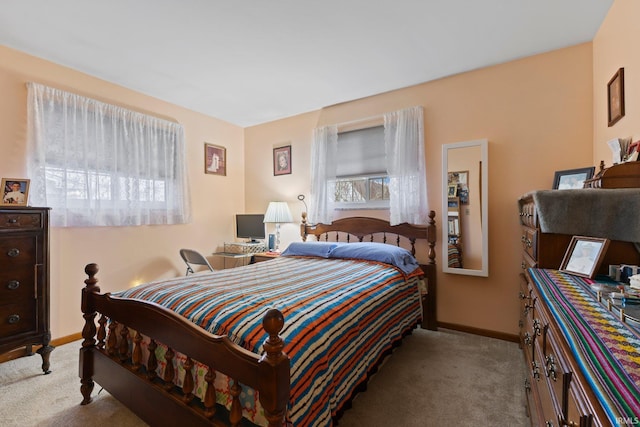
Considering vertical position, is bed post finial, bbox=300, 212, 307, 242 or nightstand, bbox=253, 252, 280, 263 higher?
bed post finial, bbox=300, 212, 307, 242

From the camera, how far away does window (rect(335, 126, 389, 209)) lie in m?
3.38

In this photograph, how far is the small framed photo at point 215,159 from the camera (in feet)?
13.1

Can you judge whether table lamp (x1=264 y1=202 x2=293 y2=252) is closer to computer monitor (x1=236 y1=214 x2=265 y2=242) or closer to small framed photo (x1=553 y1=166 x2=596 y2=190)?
computer monitor (x1=236 y1=214 x2=265 y2=242)

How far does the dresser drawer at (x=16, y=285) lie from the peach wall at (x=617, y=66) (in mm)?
4066

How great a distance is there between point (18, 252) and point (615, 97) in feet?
13.9

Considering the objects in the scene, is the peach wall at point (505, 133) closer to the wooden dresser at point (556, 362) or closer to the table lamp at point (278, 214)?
the wooden dresser at point (556, 362)

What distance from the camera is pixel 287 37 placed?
7.46 ft

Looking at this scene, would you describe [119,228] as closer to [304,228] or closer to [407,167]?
[304,228]

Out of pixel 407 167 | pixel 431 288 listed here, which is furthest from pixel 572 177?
pixel 431 288

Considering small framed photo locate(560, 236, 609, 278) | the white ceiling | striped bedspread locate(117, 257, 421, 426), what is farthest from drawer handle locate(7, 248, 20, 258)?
small framed photo locate(560, 236, 609, 278)

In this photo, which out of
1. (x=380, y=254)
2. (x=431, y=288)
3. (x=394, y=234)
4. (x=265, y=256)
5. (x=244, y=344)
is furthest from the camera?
(x=265, y=256)

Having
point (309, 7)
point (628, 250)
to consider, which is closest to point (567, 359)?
point (628, 250)

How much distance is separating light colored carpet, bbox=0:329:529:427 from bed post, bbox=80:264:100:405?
4.6 inches

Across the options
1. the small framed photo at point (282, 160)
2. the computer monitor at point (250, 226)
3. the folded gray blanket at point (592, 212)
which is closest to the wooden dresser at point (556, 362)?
the folded gray blanket at point (592, 212)
